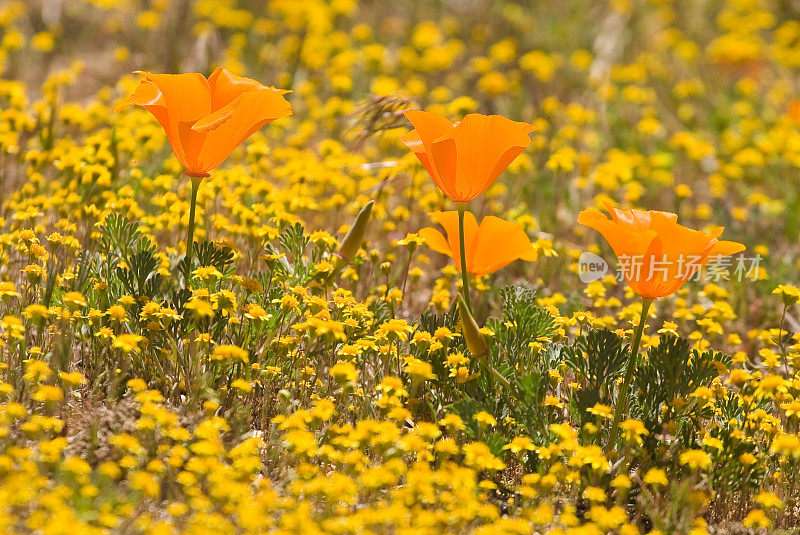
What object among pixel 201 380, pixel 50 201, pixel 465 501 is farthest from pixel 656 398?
pixel 50 201

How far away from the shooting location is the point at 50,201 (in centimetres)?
350

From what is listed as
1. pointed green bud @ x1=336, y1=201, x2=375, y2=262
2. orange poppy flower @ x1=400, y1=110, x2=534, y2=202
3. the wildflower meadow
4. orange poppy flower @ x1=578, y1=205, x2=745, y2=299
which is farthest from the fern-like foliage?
pointed green bud @ x1=336, y1=201, x2=375, y2=262

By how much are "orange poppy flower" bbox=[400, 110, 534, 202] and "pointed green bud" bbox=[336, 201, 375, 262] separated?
1.11 ft

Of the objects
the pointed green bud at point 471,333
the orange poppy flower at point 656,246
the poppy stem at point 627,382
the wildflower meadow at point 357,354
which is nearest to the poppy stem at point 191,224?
the wildflower meadow at point 357,354

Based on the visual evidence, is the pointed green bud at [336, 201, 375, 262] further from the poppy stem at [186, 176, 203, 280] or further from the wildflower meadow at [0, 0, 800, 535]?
the poppy stem at [186, 176, 203, 280]

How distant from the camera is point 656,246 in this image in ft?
8.43

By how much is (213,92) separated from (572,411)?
1417mm

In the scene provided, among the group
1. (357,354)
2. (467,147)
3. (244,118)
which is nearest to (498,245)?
(467,147)

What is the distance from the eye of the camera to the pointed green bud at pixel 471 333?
2.60 meters

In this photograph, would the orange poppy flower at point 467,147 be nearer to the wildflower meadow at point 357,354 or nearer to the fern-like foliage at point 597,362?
→ the wildflower meadow at point 357,354

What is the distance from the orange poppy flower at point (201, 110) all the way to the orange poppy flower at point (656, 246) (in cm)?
96

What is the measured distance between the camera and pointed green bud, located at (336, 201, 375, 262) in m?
3.02

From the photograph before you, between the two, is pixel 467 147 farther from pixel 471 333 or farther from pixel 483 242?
pixel 471 333

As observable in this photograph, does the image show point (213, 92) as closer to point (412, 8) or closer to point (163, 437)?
point (163, 437)
